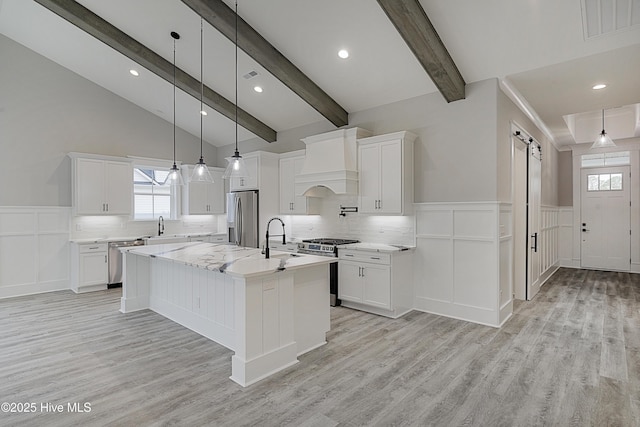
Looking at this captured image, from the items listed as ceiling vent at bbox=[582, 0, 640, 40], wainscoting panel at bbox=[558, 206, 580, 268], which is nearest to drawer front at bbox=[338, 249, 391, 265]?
ceiling vent at bbox=[582, 0, 640, 40]

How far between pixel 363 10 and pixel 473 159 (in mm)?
2274

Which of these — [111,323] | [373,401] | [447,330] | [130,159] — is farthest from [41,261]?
[447,330]

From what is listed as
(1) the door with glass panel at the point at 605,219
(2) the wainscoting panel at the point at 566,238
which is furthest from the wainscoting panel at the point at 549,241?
(1) the door with glass panel at the point at 605,219

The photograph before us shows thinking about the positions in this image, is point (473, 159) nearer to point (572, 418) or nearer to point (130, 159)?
point (572, 418)

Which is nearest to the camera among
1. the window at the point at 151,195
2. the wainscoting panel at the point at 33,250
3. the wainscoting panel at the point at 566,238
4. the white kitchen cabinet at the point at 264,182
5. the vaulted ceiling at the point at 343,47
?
the vaulted ceiling at the point at 343,47

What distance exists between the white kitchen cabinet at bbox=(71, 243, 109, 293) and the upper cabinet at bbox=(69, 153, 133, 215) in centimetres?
66

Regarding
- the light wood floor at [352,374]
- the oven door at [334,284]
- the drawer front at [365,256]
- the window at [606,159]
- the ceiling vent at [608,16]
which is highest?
the ceiling vent at [608,16]

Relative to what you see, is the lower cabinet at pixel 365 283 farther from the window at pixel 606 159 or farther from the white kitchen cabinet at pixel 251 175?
the window at pixel 606 159

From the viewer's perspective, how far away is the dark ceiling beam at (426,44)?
3.41m

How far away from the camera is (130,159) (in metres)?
6.74

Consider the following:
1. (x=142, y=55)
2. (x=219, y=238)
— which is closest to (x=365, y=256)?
(x=219, y=238)

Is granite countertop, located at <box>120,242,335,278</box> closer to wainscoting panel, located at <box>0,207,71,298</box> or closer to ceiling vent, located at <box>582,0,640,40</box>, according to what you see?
wainscoting panel, located at <box>0,207,71,298</box>

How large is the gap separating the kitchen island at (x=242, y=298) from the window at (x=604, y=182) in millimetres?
8124

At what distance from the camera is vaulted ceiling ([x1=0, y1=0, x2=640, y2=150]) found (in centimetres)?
352
